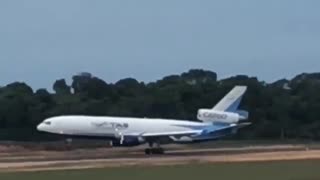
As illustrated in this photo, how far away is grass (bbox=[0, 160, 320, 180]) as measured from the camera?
45219 millimetres

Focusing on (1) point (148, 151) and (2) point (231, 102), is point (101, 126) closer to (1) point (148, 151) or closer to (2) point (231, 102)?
(1) point (148, 151)

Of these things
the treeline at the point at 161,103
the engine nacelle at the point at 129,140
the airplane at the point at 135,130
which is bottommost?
the engine nacelle at the point at 129,140

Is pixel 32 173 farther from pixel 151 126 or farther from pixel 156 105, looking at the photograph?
pixel 156 105

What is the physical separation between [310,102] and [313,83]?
845 inches

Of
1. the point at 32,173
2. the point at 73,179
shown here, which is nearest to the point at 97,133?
the point at 32,173

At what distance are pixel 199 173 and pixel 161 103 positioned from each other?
83.0 m

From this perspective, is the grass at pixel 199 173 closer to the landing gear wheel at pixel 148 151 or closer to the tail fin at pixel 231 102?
the landing gear wheel at pixel 148 151

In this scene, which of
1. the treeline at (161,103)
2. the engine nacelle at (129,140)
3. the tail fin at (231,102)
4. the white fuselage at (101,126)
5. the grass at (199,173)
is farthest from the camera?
the treeline at (161,103)

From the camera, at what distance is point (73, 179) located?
45.4 metres

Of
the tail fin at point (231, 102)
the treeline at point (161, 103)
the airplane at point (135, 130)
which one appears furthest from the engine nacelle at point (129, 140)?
the treeline at point (161, 103)

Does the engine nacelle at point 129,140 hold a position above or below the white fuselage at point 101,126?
below

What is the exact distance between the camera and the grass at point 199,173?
45219mm

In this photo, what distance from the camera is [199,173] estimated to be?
48344 millimetres

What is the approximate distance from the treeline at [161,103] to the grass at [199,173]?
5199 cm
